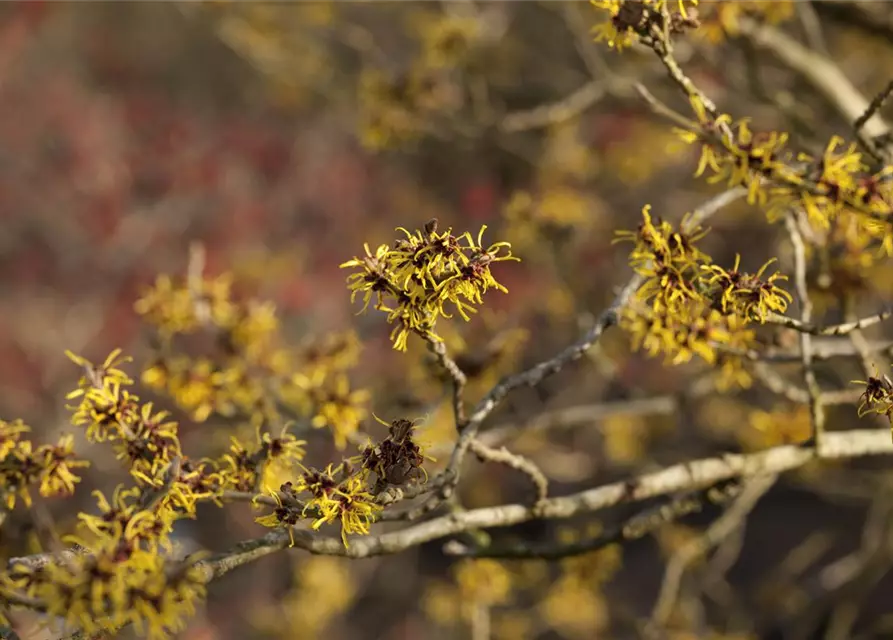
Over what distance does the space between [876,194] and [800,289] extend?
0.27 metres

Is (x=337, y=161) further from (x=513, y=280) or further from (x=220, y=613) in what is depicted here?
(x=220, y=613)

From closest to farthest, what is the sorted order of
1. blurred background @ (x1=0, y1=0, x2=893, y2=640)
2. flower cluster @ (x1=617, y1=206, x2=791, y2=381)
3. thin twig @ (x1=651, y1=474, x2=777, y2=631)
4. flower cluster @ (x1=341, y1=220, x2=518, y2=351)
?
flower cluster @ (x1=341, y1=220, x2=518, y2=351) → flower cluster @ (x1=617, y1=206, x2=791, y2=381) → thin twig @ (x1=651, y1=474, x2=777, y2=631) → blurred background @ (x1=0, y1=0, x2=893, y2=640)

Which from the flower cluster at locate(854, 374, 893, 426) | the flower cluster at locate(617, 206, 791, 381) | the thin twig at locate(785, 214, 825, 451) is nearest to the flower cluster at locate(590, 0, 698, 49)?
the flower cluster at locate(617, 206, 791, 381)

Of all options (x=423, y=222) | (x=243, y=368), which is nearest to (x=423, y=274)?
(x=243, y=368)

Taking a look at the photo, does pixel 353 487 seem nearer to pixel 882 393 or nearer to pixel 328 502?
pixel 328 502

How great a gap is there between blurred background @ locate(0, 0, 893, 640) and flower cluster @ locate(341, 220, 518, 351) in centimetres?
42

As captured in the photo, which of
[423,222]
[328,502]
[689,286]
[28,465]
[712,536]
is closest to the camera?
[328,502]

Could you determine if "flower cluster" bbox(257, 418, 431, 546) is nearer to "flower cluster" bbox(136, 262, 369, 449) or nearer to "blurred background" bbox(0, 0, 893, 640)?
"blurred background" bbox(0, 0, 893, 640)

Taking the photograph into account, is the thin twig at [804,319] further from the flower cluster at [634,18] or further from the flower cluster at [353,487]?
the flower cluster at [353,487]

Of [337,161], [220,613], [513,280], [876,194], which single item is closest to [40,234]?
[337,161]

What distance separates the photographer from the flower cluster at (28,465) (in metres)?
1.53

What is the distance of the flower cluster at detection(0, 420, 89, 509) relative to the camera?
60.3 inches

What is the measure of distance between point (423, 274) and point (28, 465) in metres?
0.94

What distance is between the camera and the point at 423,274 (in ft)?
4.09
